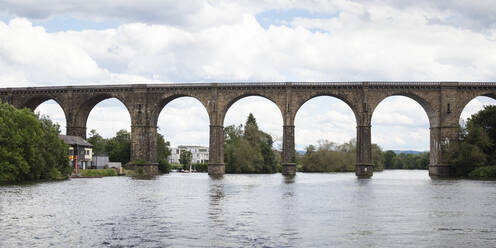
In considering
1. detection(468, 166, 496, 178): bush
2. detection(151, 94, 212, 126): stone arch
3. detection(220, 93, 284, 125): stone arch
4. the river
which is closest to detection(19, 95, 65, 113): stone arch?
detection(151, 94, 212, 126): stone arch

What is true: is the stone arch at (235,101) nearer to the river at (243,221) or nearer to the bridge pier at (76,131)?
the bridge pier at (76,131)

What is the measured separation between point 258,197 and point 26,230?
56.5ft

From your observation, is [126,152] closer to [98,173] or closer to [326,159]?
[98,173]

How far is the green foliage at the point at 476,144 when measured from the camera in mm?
64750

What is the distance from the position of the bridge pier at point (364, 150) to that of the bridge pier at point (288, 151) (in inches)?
316

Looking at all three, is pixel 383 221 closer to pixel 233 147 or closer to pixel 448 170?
pixel 448 170

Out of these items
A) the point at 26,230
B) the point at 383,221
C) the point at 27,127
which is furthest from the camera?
the point at 27,127

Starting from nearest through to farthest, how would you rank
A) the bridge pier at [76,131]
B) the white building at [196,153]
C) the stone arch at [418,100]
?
the stone arch at [418,100] → the bridge pier at [76,131] → the white building at [196,153]

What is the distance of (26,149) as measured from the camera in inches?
1917

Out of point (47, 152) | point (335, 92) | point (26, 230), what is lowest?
point (26, 230)

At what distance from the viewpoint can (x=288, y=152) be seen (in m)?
69.9

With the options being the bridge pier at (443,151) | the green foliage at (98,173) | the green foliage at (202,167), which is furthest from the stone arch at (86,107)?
the green foliage at (202,167)

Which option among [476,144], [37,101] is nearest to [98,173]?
[37,101]

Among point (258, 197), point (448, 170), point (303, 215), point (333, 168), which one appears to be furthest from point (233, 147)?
point (303, 215)
